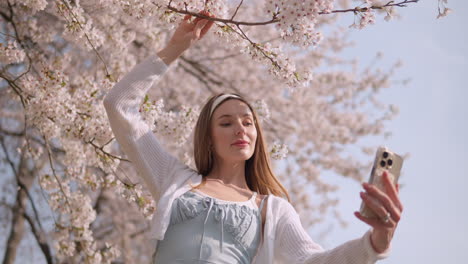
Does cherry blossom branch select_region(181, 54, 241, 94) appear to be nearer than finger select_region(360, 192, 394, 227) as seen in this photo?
No

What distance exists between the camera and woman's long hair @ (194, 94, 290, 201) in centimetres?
234

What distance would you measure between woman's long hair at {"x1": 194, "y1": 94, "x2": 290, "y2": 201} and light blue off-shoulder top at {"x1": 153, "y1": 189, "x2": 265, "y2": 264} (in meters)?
0.29

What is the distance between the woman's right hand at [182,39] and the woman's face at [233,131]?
1.01 feet

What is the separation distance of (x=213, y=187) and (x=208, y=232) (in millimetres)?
256

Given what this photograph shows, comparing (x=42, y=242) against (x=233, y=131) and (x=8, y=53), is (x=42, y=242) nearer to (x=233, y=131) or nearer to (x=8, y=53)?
(x=8, y=53)

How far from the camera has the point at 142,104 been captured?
9.72 feet

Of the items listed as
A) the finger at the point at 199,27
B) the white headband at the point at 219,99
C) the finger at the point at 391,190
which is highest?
the finger at the point at 199,27

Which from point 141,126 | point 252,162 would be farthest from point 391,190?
point 141,126

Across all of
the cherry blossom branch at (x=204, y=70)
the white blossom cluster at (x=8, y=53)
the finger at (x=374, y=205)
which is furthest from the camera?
the cherry blossom branch at (x=204, y=70)

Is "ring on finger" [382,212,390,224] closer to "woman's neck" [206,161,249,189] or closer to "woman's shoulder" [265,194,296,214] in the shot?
"woman's shoulder" [265,194,296,214]

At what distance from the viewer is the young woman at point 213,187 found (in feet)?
6.32

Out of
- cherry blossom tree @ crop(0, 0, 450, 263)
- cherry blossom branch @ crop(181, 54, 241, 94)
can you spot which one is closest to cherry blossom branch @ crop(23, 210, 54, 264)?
cherry blossom tree @ crop(0, 0, 450, 263)

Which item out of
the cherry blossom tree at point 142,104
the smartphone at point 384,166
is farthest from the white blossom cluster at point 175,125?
the smartphone at point 384,166

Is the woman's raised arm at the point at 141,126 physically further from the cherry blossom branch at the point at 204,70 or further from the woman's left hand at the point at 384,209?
the cherry blossom branch at the point at 204,70
